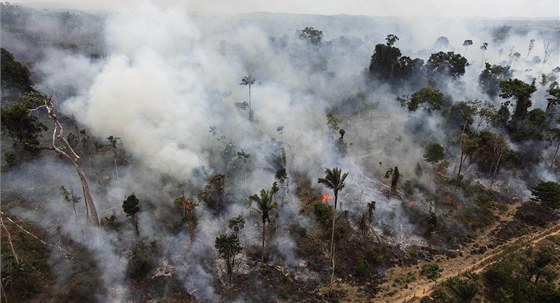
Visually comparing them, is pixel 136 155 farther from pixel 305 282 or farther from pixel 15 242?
pixel 305 282

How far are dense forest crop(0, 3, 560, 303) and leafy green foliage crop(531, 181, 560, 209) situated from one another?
23 cm

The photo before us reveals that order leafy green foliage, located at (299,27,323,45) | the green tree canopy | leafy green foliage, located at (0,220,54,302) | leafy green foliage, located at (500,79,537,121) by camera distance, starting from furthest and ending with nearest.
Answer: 1. leafy green foliage, located at (299,27,323,45)
2. the green tree canopy
3. leafy green foliage, located at (500,79,537,121)
4. leafy green foliage, located at (0,220,54,302)

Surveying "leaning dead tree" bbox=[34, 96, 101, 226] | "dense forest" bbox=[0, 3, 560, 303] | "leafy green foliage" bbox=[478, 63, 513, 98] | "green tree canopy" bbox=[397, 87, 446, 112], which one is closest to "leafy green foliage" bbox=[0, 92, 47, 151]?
"dense forest" bbox=[0, 3, 560, 303]

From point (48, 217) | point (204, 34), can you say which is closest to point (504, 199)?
point (48, 217)

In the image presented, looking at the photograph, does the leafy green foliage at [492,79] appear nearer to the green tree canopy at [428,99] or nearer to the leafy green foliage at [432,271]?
the green tree canopy at [428,99]

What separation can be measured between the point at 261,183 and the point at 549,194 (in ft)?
105

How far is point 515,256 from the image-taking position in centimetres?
3909

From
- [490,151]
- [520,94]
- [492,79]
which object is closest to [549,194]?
[490,151]

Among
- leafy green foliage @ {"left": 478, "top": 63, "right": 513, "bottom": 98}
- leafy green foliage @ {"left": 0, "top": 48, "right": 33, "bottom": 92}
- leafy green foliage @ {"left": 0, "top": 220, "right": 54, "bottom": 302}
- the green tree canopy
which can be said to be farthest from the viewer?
leafy green foliage @ {"left": 478, "top": 63, "right": 513, "bottom": 98}

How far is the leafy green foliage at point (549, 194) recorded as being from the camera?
44938mm

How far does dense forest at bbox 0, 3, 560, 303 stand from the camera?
112ft

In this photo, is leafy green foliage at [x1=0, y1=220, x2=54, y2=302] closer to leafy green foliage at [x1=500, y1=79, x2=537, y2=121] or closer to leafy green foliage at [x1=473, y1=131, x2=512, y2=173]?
leafy green foliage at [x1=473, y1=131, x2=512, y2=173]

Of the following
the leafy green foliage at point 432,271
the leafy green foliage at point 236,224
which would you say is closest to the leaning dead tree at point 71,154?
the leafy green foliage at point 236,224

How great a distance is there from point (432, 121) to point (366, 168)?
16782 millimetres
